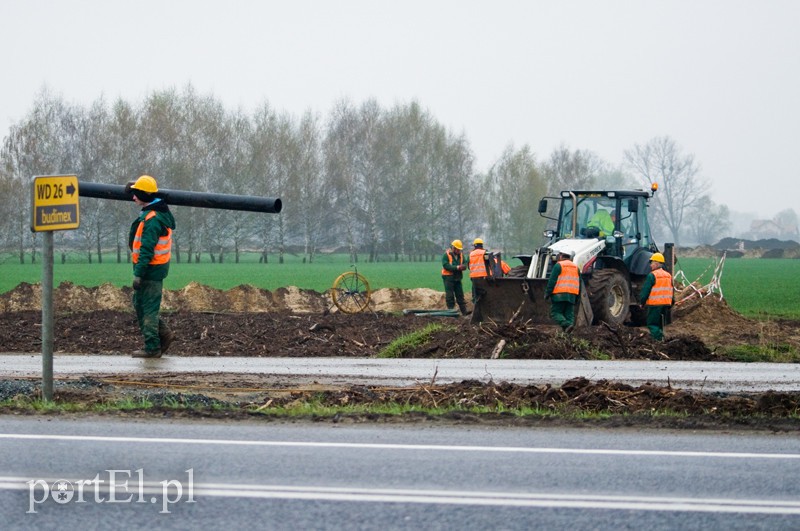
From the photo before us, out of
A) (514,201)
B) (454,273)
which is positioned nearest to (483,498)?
(454,273)

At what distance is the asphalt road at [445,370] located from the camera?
10.9 meters

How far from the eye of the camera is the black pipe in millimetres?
10852

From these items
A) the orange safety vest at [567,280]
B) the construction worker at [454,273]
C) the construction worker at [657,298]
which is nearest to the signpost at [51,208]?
the orange safety vest at [567,280]

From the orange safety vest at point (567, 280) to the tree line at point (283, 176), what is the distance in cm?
4526

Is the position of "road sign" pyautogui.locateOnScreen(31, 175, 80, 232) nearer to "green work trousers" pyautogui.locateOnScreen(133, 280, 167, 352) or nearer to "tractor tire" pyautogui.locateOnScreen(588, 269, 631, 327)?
"green work trousers" pyautogui.locateOnScreen(133, 280, 167, 352)

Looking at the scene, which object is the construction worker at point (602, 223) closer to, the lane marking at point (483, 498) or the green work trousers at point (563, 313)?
the green work trousers at point (563, 313)

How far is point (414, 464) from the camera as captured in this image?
6.43m

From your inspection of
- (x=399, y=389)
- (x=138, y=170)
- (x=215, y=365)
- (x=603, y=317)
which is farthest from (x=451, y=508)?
(x=138, y=170)

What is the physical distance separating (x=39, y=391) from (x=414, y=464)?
4585 mm

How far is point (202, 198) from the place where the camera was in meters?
11.2

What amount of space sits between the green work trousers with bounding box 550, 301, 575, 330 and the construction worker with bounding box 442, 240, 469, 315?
272 inches

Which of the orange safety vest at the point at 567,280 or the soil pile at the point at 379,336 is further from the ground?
the orange safety vest at the point at 567,280

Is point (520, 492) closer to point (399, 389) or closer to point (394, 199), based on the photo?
point (399, 389)

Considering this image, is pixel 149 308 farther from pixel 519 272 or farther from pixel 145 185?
pixel 519 272
